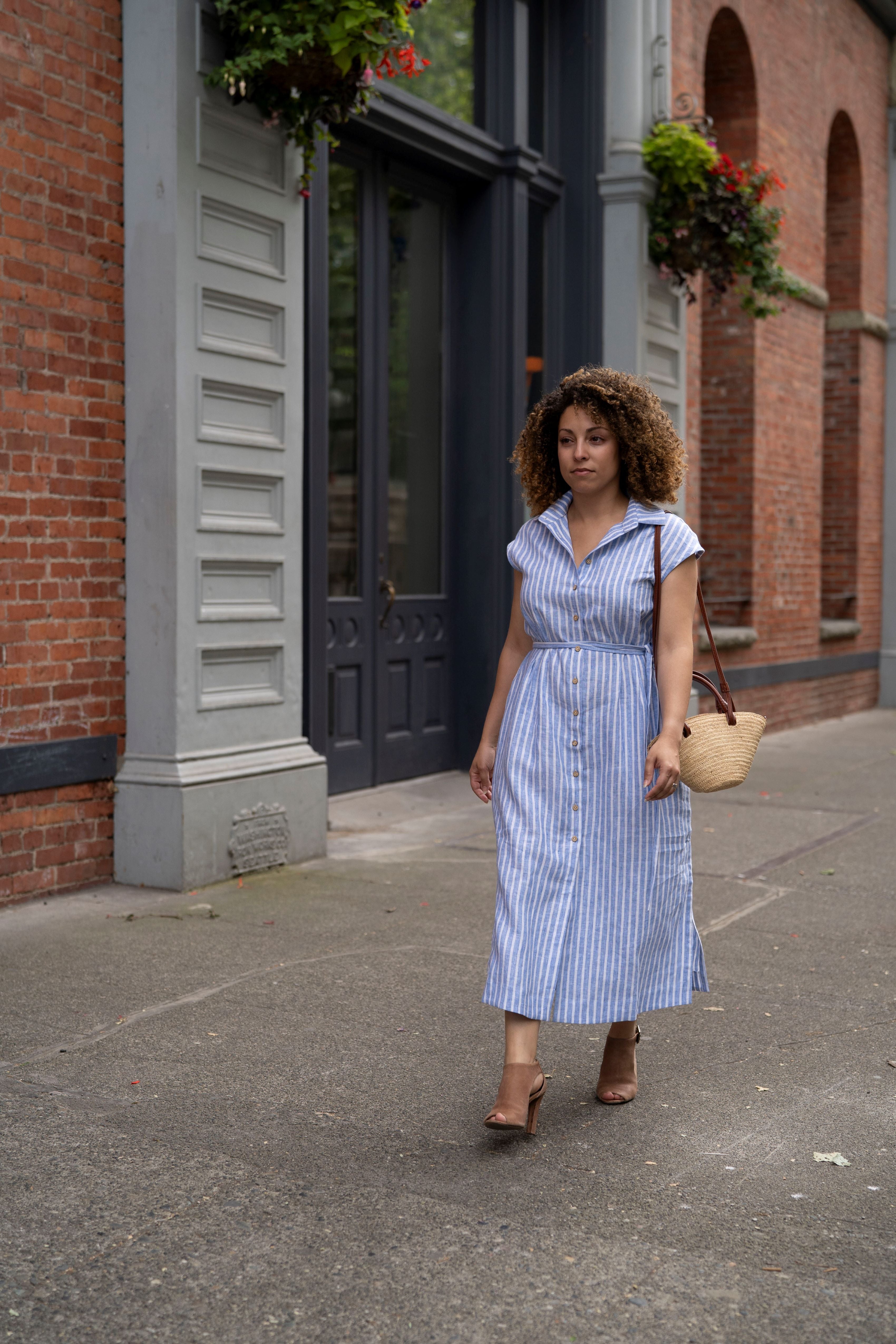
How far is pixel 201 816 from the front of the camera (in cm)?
585

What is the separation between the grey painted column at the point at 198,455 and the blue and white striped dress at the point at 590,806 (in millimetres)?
2676

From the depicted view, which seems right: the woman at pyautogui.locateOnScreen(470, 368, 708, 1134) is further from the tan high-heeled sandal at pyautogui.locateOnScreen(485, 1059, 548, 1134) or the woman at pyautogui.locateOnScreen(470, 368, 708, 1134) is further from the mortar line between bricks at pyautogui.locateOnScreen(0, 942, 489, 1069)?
the mortar line between bricks at pyautogui.locateOnScreen(0, 942, 489, 1069)

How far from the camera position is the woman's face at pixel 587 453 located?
343cm

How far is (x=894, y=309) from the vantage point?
600 inches

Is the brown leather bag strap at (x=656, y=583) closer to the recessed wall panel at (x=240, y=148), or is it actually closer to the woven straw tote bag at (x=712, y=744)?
the woven straw tote bag at (x=712, y=744)

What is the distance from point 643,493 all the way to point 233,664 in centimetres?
300

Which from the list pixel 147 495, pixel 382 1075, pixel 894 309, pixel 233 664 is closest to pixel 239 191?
pixel 147 495

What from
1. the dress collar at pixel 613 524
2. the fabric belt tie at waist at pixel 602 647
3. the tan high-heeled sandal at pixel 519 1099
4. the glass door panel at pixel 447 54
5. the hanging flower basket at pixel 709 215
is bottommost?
the tan high-heeled sandal at pixel 519 1099

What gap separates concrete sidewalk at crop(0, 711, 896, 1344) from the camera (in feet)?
8.46

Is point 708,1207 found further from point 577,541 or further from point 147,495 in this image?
point 147,495

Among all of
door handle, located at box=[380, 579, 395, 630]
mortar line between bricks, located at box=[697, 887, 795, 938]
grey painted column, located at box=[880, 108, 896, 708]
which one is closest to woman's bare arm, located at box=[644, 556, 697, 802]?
mortar line between bricks, located at box=[697, 887, 795, 938]

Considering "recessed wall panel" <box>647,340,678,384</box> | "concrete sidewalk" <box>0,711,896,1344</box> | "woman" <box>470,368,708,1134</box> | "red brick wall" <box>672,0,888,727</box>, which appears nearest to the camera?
"concrete sidewalk" <box>0,711,896,1344</box>

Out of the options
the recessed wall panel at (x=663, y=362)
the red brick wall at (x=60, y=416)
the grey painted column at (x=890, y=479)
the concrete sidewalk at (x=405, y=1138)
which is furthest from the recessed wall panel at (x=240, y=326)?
the grey painted column at (x=890, y=479)

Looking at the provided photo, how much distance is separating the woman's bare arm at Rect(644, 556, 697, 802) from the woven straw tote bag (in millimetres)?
22
